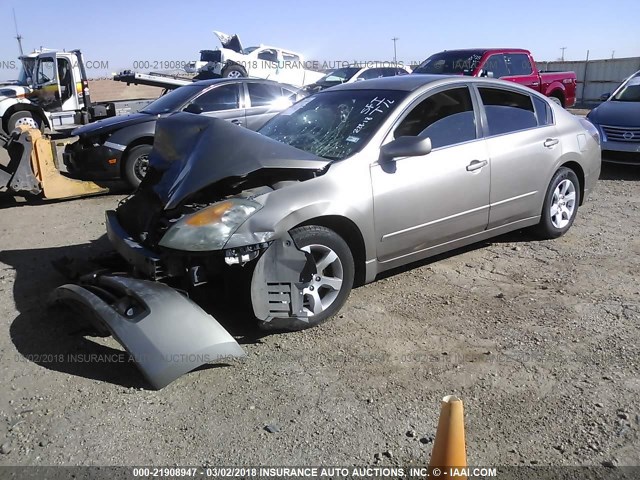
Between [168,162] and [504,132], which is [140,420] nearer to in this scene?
[168,162]

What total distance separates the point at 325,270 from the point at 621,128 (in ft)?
23.8

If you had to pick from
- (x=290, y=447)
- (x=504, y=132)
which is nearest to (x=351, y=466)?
(x=290, y=447)

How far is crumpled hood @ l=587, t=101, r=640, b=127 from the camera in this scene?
890 centimetres

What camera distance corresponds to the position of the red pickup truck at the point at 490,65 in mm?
12648

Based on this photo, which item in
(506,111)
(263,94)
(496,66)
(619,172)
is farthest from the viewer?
(496,66)

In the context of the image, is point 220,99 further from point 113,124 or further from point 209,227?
point 209,227

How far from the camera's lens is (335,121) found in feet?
15.2

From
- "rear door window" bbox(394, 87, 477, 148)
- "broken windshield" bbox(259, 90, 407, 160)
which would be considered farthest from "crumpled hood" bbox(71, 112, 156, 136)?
"rear door window" bbox(394, 87, 477, 148)

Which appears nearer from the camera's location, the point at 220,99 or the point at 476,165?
the point at 476,165

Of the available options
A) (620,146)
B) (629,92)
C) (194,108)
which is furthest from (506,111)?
(629,92)

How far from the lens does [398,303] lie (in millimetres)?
4379

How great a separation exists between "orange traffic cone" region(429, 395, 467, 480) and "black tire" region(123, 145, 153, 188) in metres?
7.05

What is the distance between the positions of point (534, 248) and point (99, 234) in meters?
4.65

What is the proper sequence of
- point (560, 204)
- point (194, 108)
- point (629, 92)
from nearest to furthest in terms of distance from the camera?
point (560, 204) < point (194, 108) < point (629, 92)
